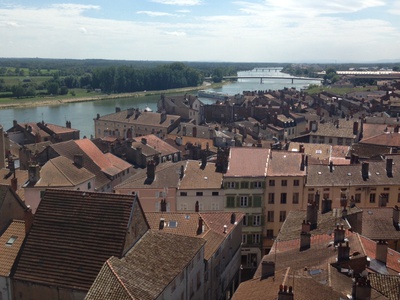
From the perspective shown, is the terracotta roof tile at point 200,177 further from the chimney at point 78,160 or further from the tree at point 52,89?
the tree at point 52,89

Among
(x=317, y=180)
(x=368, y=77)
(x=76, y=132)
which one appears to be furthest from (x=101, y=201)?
(x=368, y=77)

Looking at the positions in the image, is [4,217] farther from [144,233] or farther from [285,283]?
[285,283]

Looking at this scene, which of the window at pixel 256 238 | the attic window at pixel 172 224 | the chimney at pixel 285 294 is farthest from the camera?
the window at pixel 256 238

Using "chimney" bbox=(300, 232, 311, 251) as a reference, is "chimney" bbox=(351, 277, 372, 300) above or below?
above

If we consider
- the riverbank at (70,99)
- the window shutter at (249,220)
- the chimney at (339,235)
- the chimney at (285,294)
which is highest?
the chimney at (285,294)

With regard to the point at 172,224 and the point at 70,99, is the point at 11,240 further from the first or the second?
the point at 70,99

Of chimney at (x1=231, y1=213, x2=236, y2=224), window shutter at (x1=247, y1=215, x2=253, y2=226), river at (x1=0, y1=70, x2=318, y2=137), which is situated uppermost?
chimney at (x1=231, y1=213, x2=236, y2=224)

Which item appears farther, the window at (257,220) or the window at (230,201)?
the window at (230,201)

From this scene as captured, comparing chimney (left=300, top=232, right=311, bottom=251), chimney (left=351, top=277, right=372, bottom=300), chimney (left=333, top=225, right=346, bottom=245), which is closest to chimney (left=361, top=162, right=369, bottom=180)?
chimney (left=300, top=232, right=311, bottom=251)

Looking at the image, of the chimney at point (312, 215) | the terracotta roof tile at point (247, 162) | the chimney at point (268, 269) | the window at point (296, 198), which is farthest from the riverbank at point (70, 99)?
the chimney at point (268, 269)

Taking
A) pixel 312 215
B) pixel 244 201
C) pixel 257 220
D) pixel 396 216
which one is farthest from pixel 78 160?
pixel 396 216

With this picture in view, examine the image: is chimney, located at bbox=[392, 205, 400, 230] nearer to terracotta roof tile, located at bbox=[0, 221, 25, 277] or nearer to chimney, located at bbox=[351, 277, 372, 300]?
chimney, located at bbox=[351, 277, 372, 300]
